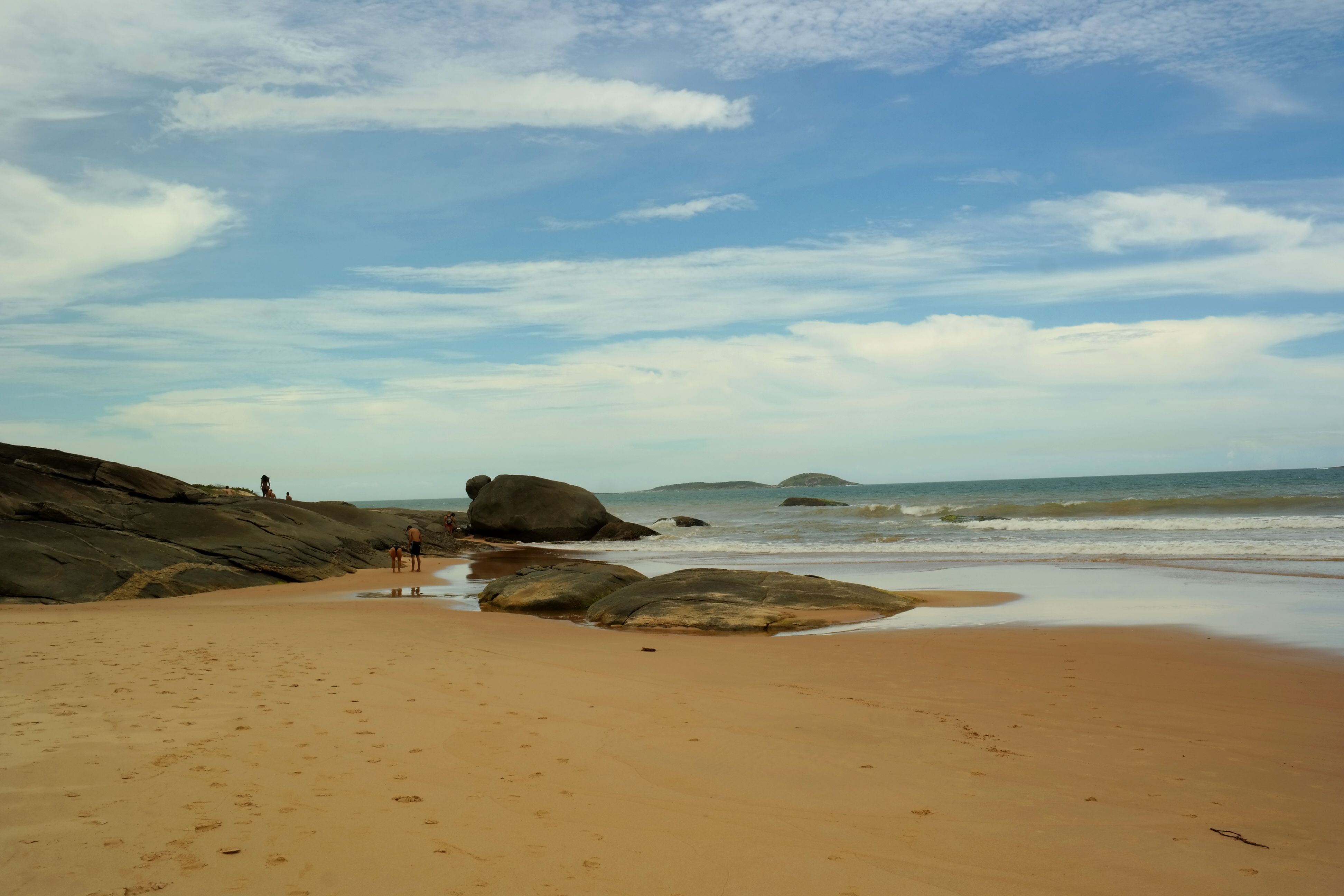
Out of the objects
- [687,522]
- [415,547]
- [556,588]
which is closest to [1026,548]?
[556,588]

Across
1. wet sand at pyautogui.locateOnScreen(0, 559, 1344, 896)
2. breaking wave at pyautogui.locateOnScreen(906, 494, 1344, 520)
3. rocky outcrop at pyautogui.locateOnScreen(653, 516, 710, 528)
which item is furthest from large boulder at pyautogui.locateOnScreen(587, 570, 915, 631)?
rocky outcrop at pyautogui.locateOnScreen(653, 516, 710, 528)

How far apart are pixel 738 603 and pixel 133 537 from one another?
13651 mm

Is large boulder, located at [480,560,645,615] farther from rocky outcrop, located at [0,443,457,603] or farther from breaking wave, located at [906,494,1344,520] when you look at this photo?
breaking wave, located at [906,494,1344,520]

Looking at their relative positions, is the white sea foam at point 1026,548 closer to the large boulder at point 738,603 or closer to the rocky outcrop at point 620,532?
the rocky outcrop at point 620,532

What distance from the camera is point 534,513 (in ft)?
133

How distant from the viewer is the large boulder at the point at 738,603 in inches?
498

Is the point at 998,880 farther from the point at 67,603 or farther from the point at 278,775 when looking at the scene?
the point at 67,603

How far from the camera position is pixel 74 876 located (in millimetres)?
3619

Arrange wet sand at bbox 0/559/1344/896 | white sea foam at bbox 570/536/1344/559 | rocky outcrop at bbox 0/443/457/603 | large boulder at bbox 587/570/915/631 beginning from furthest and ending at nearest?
1. white sea foam at bbox 570/536/1344/559
2. rocky outcrop at bbox 0/443/457/603
3. large boulder at bbox 587/570/915/631
4. wet sand at bbox 0/559/1344/896

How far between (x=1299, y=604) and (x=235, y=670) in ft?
46.5

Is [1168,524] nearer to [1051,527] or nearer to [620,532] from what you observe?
[1051,527]

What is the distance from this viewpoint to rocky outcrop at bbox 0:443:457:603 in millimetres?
16641

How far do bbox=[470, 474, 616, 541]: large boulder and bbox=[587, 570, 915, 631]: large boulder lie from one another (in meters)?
26.0

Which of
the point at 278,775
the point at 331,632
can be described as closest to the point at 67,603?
the point at 331,632
